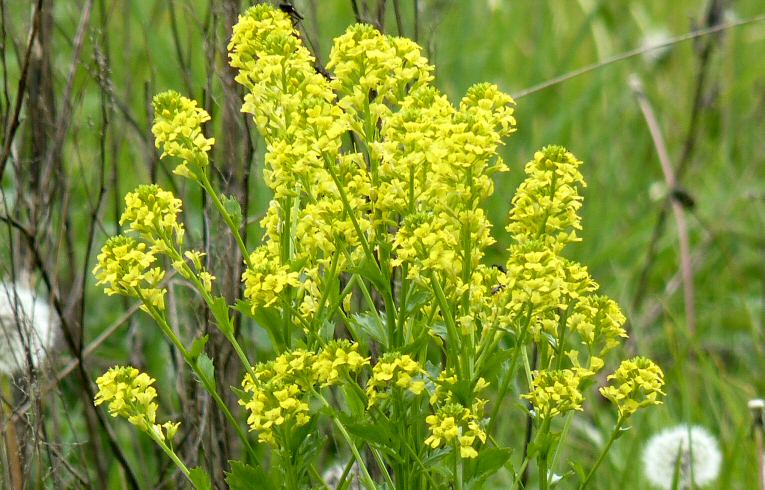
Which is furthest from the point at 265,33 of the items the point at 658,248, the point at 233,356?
the point at 658,248

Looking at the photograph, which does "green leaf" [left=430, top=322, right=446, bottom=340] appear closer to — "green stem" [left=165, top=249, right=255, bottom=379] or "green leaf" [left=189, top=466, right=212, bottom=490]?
"green stem" [left=165, top=249, right=255, bottom=379]

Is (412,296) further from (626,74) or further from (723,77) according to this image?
(723,77)

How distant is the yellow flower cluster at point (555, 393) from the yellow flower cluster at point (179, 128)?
56 centimetres

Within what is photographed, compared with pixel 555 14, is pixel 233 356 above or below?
below

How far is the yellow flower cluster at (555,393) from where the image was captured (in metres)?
1.57

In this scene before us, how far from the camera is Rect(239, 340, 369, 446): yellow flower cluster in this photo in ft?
4.99

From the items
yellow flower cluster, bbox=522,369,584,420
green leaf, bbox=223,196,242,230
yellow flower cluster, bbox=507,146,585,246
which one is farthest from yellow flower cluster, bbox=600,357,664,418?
green leaf, bbox=223,196,242,230

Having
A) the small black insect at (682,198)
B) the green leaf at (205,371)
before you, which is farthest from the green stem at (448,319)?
the small black insect at (682,198)

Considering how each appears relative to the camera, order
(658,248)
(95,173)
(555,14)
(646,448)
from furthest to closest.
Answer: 1. (555,14)
2. (658,248)
3. (95,173)
4. (646,448)

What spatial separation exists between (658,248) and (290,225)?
9.58ft

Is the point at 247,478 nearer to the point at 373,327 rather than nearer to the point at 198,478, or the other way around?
the point at 198,478

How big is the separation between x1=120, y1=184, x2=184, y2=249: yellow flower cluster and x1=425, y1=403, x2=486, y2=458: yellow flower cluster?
452 millimetres

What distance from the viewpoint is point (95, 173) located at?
3.43 meters

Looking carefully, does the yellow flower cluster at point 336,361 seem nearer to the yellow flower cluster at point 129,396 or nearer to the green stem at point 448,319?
the green stem at point 448,319
